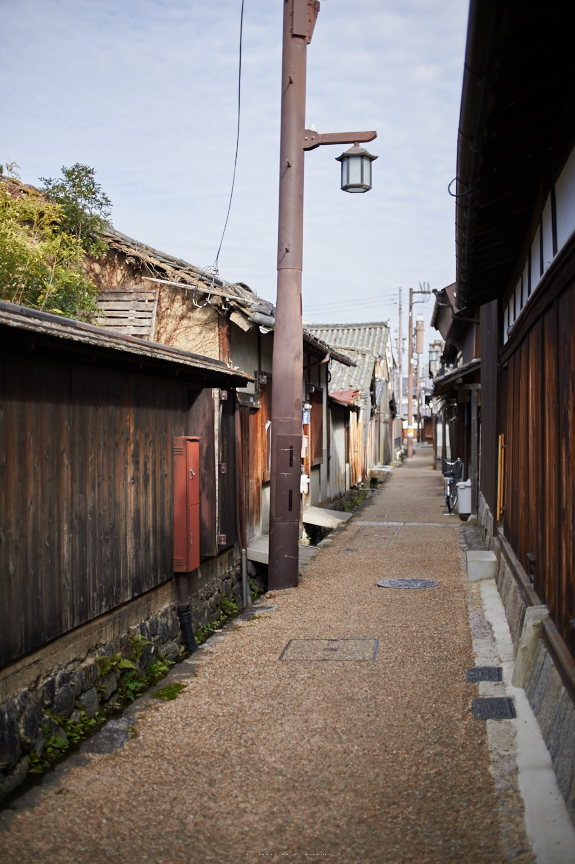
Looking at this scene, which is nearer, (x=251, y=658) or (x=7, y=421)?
(x=7, y=421)

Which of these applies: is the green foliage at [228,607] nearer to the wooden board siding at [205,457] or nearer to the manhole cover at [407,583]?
the wooden board siding at [205,457]

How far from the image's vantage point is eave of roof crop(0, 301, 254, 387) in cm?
467

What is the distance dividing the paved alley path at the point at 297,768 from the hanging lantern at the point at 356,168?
5.79m

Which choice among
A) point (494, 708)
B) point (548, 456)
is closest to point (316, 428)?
point (548, 456)

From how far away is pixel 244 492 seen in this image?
11.4 metres

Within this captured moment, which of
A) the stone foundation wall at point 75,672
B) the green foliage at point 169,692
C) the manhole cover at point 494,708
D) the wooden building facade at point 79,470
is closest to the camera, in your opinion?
the stone foundation wall at point 75,672

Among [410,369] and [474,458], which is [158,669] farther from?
[410,369]

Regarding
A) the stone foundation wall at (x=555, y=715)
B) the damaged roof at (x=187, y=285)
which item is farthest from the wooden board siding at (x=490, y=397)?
the stone foundation wall at (x=555, y=715)

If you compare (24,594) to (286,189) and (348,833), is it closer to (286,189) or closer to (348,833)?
(348,833)

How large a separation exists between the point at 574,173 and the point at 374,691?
398cm

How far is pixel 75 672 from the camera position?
575 cm

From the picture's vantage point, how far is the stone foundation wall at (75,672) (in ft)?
15.6

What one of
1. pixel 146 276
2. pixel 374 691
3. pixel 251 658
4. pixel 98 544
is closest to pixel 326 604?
pixel 251 658

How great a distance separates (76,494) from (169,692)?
1786mm
